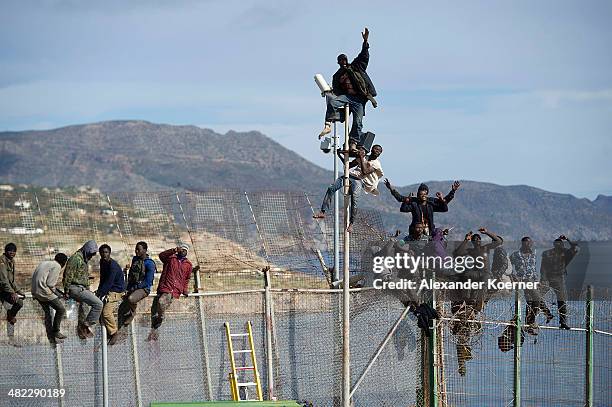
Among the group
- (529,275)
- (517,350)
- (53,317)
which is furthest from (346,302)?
(53,317)

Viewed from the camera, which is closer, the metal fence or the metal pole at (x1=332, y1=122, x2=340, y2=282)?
the metal fence

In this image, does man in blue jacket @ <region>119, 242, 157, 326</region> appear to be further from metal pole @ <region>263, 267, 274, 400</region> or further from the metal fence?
metal pole @ <region>263, 267, 274, 400</region>

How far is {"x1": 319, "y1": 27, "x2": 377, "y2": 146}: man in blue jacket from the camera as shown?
17.5 metres

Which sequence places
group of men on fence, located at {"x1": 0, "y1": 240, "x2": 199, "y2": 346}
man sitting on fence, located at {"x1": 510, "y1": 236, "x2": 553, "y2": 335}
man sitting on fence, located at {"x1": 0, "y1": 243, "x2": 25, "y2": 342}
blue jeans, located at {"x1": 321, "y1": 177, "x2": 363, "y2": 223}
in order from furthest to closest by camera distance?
man sitting on fence, located at {"x1": 510, "y1": 236, "x2": 553, "y2": 335} → blue jeans, located at {"x1": 321, "y1": 177, "x2": 363, "y2": 223} → group of men on fence, located at {"x1": 0, "y1": 240, "x2": 199, "y2": 346} → man sitting on fence, located at {"x1": 0, "y1": 243, "x2": 25, "y2": 342}

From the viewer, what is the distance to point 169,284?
17828mm

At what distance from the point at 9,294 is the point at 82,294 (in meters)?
1.01

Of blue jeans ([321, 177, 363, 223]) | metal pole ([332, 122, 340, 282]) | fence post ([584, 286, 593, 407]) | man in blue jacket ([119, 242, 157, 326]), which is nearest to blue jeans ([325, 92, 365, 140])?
blue jeans ([321, 177, 363, 223])

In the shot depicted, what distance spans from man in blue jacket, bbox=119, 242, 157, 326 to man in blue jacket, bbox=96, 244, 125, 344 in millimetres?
128

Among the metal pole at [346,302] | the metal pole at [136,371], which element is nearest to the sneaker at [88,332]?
the metal pole at [136,371]

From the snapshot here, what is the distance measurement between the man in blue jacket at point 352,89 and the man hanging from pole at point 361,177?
0.99 ft

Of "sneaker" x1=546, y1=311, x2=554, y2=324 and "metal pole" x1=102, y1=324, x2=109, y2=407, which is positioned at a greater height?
"sneaker" x1=546, y1=311, x2=554, y2=324

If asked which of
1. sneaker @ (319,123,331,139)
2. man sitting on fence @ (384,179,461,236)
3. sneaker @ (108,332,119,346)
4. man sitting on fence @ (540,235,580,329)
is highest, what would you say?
sneaker @ (319,123,331,139)

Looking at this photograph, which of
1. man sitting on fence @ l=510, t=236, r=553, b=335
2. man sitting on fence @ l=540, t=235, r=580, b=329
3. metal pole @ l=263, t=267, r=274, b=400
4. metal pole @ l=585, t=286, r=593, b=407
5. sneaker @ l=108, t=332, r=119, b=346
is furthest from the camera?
man sitting on fence @ l=540, t=235, r=580, b=329

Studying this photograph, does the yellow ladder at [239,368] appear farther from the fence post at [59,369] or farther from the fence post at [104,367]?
the fence post at [59,369]
